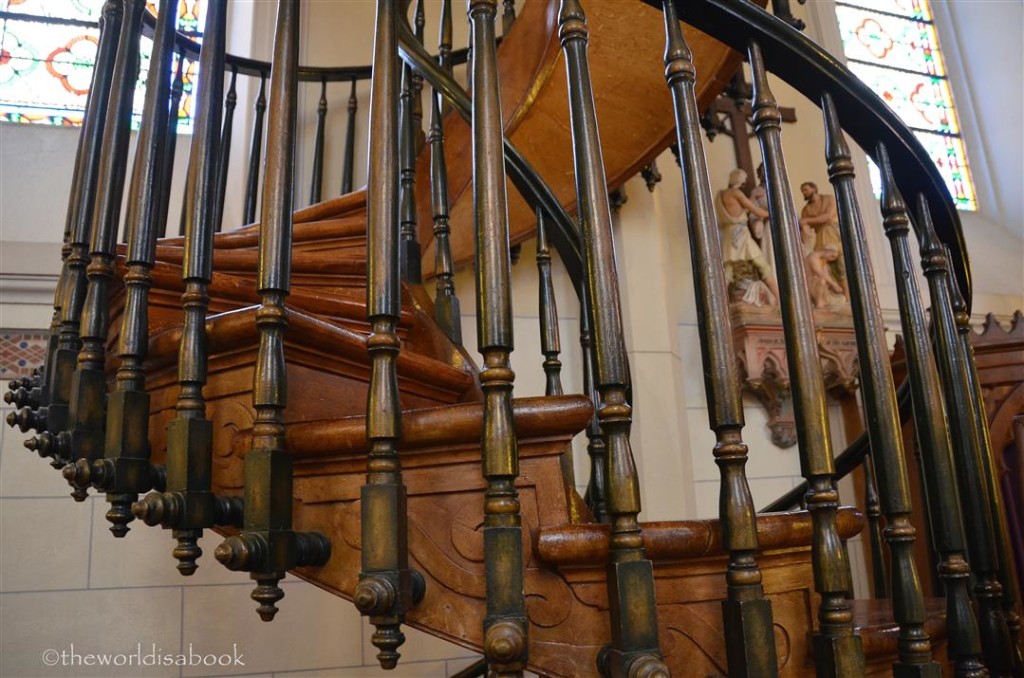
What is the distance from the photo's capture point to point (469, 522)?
1052 mm

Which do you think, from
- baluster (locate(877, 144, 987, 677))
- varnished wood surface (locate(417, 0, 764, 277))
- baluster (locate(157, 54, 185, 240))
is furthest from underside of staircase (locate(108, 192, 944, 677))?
varnished wood surface (locate(417, 0, 764, 277))

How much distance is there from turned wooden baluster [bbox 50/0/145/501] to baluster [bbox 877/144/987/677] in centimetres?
125

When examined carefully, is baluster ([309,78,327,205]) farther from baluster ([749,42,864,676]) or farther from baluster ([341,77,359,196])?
baluster ([749,42,864,676])

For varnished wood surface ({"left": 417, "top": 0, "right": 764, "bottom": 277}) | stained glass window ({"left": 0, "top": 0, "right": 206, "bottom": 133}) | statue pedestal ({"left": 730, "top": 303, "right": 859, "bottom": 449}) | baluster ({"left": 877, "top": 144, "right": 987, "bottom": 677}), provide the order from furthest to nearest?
statue pedestal ({"left": 730, "top": 303, "right": 859, "bottom": 449})
stained glass window ({"left": 0, "top": 0, "right": 206, "bottom": 133})
varnished wood surface ({"left": 417, "top": 0, "right": 764, "bottom": 277})
baluster ({"left": 877, "top": 144, "right": 987, "bottom": 677})

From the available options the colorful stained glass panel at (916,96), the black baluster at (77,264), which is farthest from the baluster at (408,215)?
the colorful stained glass panel at (916,96)

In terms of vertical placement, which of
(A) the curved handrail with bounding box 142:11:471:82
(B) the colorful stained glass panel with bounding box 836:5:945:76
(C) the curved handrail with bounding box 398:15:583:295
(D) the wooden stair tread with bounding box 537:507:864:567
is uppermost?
(B) the colorful stained glass panel with bounding box 836:5:945:76

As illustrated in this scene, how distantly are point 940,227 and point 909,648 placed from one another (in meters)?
0.88

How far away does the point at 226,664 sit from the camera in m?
2.75

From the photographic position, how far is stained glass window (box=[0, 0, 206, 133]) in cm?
342

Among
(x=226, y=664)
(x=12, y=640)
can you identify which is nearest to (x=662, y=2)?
(x=226, y=664)

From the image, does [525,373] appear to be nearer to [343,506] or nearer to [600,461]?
[600,461]

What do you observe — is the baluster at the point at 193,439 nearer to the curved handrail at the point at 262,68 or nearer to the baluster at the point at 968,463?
the baluster at the point at 968,463

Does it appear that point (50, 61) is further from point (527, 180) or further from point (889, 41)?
point (889, 41)

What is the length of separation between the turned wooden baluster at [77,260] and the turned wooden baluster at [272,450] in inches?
19.8
